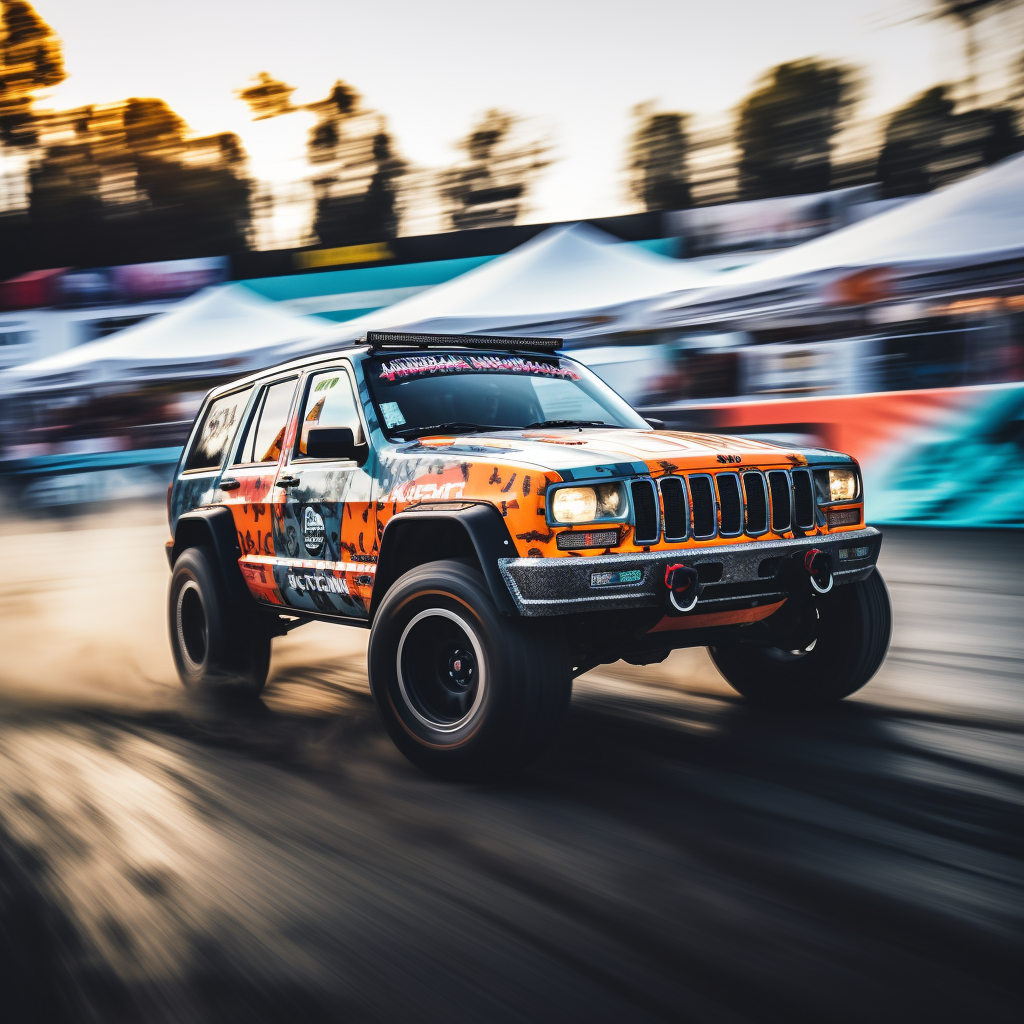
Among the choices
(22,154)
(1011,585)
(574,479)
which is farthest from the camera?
(22,154)

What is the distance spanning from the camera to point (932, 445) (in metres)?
11.2

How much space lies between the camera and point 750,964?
2.49 m

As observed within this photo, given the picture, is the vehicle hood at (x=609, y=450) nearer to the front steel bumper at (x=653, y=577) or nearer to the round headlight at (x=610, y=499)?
the round headlight at (x=610, y=499)

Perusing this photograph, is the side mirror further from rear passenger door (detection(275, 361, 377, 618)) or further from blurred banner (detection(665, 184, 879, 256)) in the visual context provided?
blurred banner (detection(665, 184, 879, 256))

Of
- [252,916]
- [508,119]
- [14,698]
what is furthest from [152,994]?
[508,119]

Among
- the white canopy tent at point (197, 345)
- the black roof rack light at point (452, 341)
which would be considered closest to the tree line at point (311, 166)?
the white canopy tent at point (197, 345)

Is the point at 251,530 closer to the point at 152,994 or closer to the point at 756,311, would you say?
the point at 152,994

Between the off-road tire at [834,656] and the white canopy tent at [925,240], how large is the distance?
784cm

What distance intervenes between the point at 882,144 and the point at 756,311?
10.2 meters

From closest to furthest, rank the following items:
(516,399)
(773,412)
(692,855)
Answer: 1. (692,855)
2. (516,399)
3. (773,412)

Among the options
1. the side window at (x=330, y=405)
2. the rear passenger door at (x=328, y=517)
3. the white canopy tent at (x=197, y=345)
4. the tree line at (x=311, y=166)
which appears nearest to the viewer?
the rear passenger door at (x=328, y=517)

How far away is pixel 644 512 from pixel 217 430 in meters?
3.47

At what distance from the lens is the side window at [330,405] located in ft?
16.0

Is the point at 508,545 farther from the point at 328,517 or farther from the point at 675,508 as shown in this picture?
the point at 328,517
